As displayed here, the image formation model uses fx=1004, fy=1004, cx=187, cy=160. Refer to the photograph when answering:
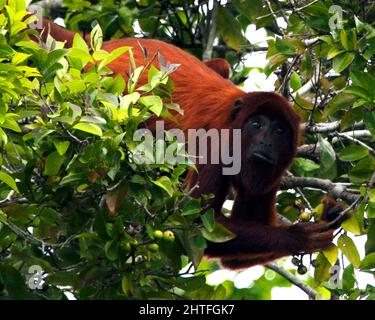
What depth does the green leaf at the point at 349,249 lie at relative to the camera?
6.92m

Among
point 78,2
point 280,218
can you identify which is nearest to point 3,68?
point 280,218

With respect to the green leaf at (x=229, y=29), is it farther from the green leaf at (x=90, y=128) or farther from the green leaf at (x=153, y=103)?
the green leaf at (x=90, y=128)

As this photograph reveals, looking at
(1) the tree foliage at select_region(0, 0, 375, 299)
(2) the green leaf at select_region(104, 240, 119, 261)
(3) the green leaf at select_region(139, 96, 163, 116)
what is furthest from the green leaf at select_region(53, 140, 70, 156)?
(2) the green leaf at select_region(104, 240, 119, 261)

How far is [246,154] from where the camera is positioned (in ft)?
26.0

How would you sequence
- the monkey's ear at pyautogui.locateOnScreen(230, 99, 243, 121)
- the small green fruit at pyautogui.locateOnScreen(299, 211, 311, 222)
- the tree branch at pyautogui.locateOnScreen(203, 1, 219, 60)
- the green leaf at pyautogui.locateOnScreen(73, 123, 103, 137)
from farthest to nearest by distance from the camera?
1. the tree branch at pyautogui.locateOnScreen(203, 1, 219, 60)
2. the monkey's ear at pyautogui.locateOnScreen(230, 99, 243, 121)
3. the small green fruit at pyautogui.locateOnScreen(299, 211, 311, 222)
4. the green leaf at pyautogui.locateOnScreen(73, 123, 103, 137)

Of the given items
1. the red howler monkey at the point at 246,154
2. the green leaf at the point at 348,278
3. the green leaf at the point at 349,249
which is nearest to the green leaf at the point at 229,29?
the red howler monkey at the point at 246,154

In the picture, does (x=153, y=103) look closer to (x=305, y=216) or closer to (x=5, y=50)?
(x=5, y=50)

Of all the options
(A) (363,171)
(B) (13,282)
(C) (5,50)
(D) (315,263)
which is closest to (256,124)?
(D) (315,263)

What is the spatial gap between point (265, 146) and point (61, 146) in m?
2.28

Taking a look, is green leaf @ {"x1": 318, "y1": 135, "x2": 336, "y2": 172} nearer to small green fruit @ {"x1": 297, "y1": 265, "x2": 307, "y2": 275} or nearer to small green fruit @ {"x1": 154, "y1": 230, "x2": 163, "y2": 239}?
small green fruit @ {"x1": 297, "y1": 265, "x2": 307, "y2": 275}

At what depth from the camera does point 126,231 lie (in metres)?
6.47

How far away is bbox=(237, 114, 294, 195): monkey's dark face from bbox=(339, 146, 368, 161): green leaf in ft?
3.45

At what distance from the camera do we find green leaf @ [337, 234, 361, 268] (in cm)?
692

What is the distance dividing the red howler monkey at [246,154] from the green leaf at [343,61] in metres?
0.99
